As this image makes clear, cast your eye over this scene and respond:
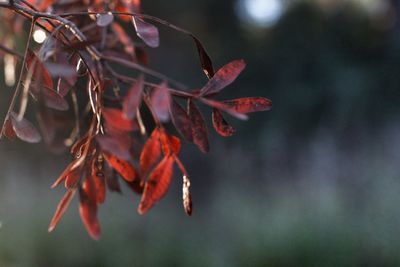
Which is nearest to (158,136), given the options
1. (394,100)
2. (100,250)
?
(100,250)

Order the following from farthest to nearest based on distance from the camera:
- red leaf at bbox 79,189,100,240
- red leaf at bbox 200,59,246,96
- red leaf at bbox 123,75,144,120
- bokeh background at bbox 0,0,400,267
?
bokeh background at bbox 0,0,400,267
red leaf at bbox 79,189,100,240
red leaf at bbox 200,59,246,96
red leaf at bbox 123,75,144,120

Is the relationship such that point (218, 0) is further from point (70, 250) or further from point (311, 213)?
point (70, 250)

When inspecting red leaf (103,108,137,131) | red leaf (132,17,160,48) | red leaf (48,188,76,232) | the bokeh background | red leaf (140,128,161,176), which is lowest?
the bokeh background

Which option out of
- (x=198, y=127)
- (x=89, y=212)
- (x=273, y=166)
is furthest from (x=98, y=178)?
(x=273, y=166)

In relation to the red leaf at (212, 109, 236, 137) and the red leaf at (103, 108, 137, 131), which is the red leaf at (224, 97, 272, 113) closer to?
the red leaf at (212, 109, 236, 137)

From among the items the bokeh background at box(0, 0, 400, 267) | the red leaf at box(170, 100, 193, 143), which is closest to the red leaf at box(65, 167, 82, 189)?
the red leaf at box(170, 100, 193, 143)

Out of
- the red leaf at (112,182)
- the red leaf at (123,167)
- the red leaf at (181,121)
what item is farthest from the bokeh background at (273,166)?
the red leaf at (181,121)

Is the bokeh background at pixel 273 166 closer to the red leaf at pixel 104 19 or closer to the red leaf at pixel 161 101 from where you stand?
the red leaf at pixel 104 19
